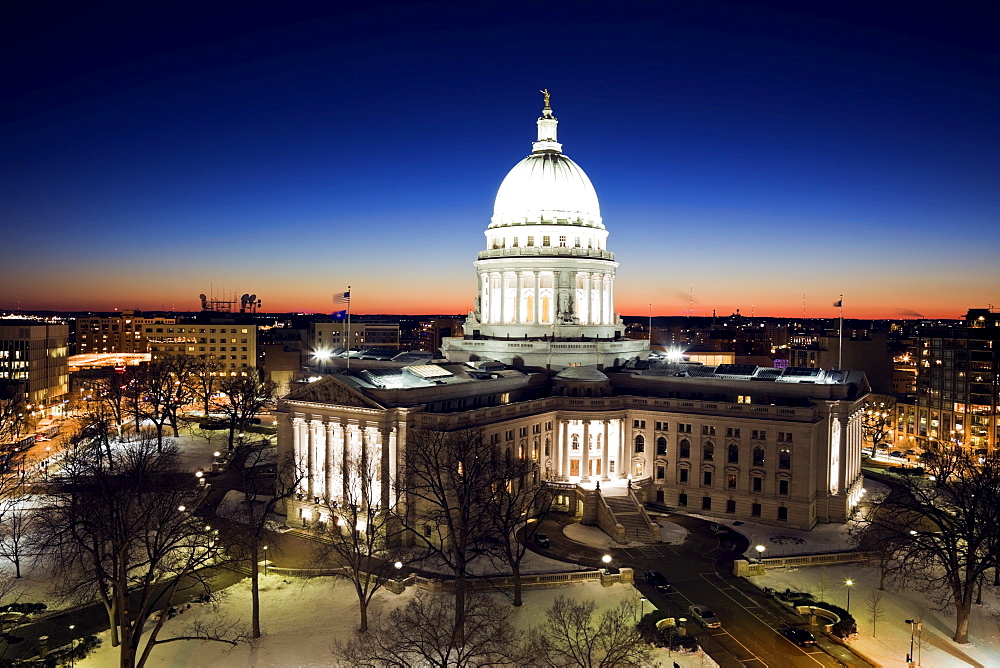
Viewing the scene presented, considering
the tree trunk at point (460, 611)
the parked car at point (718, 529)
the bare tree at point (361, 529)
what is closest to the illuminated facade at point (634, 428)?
the bare tree at point (361, 529)

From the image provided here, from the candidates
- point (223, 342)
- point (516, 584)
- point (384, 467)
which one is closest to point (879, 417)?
point (384, 467)

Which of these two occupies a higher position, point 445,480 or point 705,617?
point 445,480

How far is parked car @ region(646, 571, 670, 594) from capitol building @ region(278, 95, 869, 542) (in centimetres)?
1027

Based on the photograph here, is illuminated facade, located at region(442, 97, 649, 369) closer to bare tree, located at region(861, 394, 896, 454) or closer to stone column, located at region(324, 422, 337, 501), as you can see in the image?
stone column, located at region(324, 422, 337, 501)

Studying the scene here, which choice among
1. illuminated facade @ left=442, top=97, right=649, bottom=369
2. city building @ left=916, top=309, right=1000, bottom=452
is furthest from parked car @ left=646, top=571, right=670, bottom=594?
city building @ left=916, top=309, right=1000, bottom=452

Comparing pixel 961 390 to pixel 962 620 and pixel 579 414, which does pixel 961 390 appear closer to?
pixel 579 414

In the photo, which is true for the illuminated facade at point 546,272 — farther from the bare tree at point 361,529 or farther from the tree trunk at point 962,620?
the tree trunk at point 962,620

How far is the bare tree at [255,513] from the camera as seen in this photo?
49.5 m

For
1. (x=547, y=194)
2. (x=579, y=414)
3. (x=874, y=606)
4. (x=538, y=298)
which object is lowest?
(x=874, y=606)

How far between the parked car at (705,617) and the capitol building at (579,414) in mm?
17311

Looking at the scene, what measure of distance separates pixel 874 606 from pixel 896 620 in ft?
5.89

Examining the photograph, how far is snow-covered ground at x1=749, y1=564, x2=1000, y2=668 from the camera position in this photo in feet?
156

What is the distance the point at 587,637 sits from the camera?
41375 mm

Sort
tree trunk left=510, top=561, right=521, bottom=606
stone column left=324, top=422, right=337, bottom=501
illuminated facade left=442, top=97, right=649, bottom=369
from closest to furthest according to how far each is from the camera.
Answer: tree trunk left=510, top=561, right=521, bottom=606, stone column left=324, top=422, right=337, bottom=501, illuminated facade left=442, top=97, right=649, bottom=369
